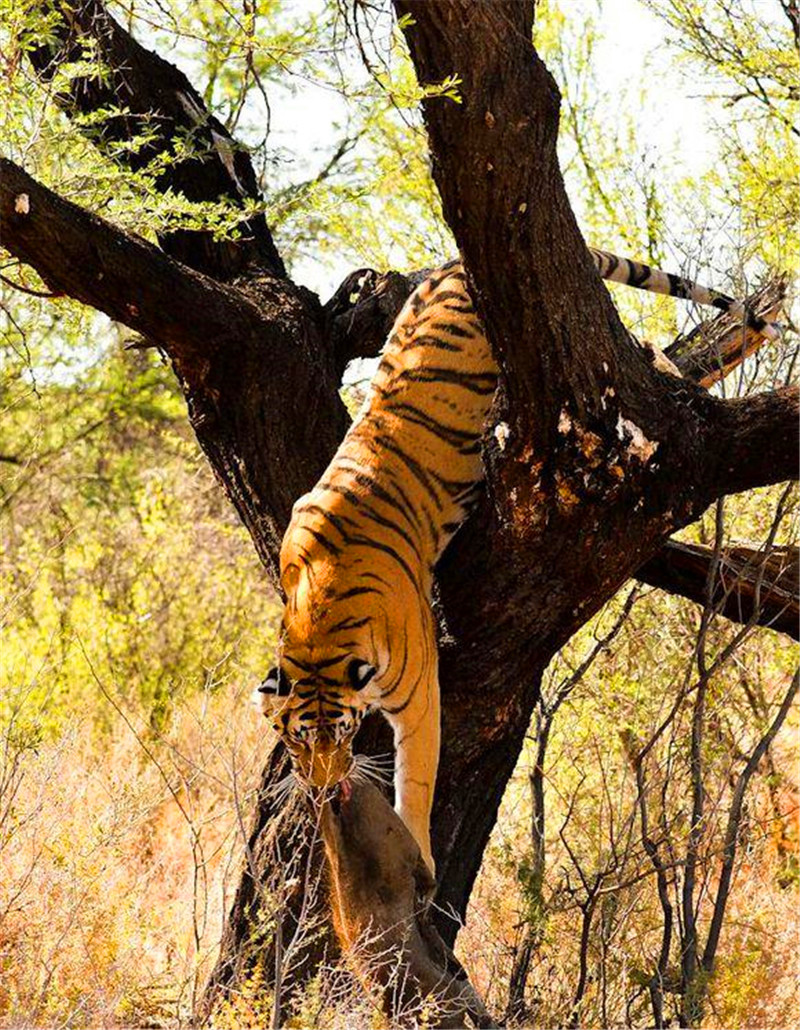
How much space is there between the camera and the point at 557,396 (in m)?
5.15

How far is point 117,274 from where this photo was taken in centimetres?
564

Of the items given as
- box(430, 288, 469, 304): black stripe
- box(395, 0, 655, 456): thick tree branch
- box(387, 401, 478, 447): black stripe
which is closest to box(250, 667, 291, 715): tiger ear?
box(387, 401, 478, 447): black stripe

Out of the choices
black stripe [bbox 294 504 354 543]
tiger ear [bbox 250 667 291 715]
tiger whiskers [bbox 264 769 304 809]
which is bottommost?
tiger whiskers [bbox 264 769 304 809]

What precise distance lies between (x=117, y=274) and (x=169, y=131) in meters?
1.56

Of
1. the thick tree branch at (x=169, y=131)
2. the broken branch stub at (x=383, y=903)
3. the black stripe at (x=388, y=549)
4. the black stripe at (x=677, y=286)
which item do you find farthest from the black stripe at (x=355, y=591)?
the black stripe at (x=677, y=286)

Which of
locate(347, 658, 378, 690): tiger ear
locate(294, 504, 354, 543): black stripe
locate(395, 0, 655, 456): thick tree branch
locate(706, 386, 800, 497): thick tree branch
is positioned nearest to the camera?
locate(395, 0, 655, 456): thick tree branch

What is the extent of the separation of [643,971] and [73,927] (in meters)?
2.48

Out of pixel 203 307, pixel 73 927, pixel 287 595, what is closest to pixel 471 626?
pixel 287 595

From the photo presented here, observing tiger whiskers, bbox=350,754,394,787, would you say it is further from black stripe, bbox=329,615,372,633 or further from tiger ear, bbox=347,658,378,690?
black stripe, bbox=329,615,372,633

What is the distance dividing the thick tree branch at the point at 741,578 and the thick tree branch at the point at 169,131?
6.96 ft

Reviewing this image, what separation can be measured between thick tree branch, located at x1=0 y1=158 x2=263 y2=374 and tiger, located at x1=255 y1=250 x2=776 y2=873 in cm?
68

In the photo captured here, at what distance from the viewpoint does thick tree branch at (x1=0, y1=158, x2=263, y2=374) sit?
536 cm

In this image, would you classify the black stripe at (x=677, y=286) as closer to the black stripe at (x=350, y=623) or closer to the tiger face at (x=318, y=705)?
the black stripe at (x=350, y=623)

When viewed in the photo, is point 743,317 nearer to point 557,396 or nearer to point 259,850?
point 557,396
